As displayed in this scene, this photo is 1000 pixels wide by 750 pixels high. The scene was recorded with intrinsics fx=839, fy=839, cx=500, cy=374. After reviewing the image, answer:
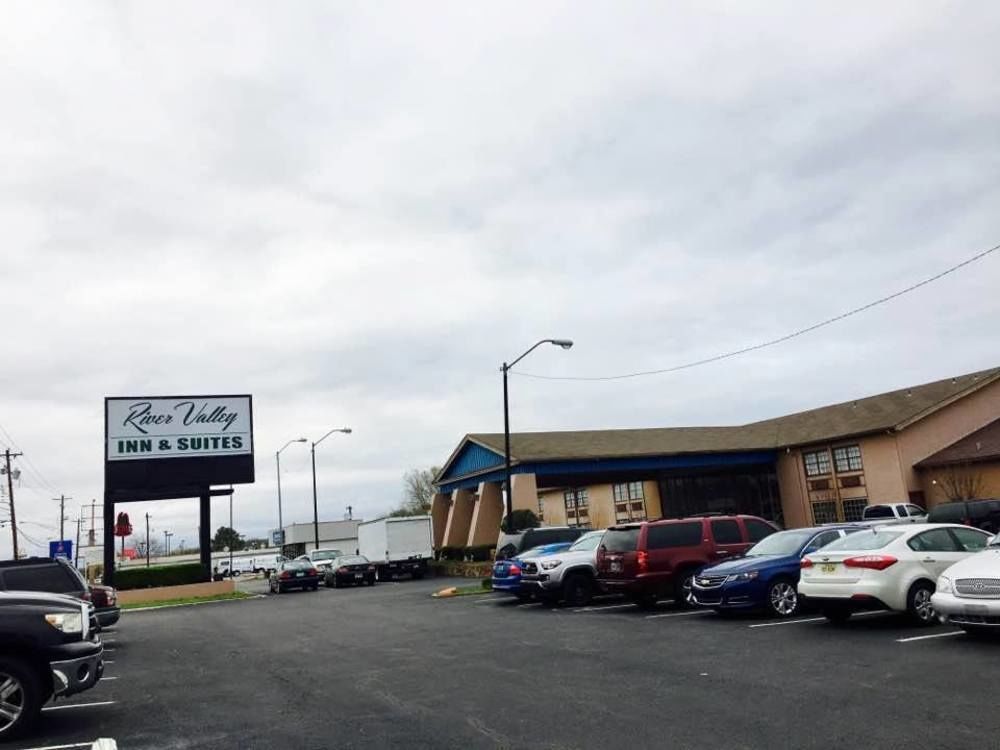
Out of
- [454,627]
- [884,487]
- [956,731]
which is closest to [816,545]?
[454,627]

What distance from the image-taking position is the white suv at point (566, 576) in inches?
753

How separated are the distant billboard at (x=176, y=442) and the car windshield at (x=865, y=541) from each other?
101 feet

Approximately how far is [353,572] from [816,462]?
2291 centimetres

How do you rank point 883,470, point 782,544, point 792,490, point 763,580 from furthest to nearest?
point 792,490 → point 883,470 → point 782,544 → point 763,580

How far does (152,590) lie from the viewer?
36781 mm

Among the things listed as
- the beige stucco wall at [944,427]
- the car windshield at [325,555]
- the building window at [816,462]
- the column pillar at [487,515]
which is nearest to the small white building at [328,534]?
the car windshield at [325,555]

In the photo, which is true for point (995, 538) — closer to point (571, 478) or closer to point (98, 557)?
point (571, 478)

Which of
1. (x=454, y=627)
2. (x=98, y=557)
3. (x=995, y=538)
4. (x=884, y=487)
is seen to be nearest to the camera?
(x=995, y=538)

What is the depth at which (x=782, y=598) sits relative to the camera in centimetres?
1412

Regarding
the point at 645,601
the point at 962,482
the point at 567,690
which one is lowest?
the point at 567,690

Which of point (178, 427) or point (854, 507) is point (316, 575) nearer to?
point (178, 427)

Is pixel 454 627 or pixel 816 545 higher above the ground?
pixel 816 545

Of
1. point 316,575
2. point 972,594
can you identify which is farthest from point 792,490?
point 972,594

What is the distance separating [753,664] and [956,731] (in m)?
3.46
